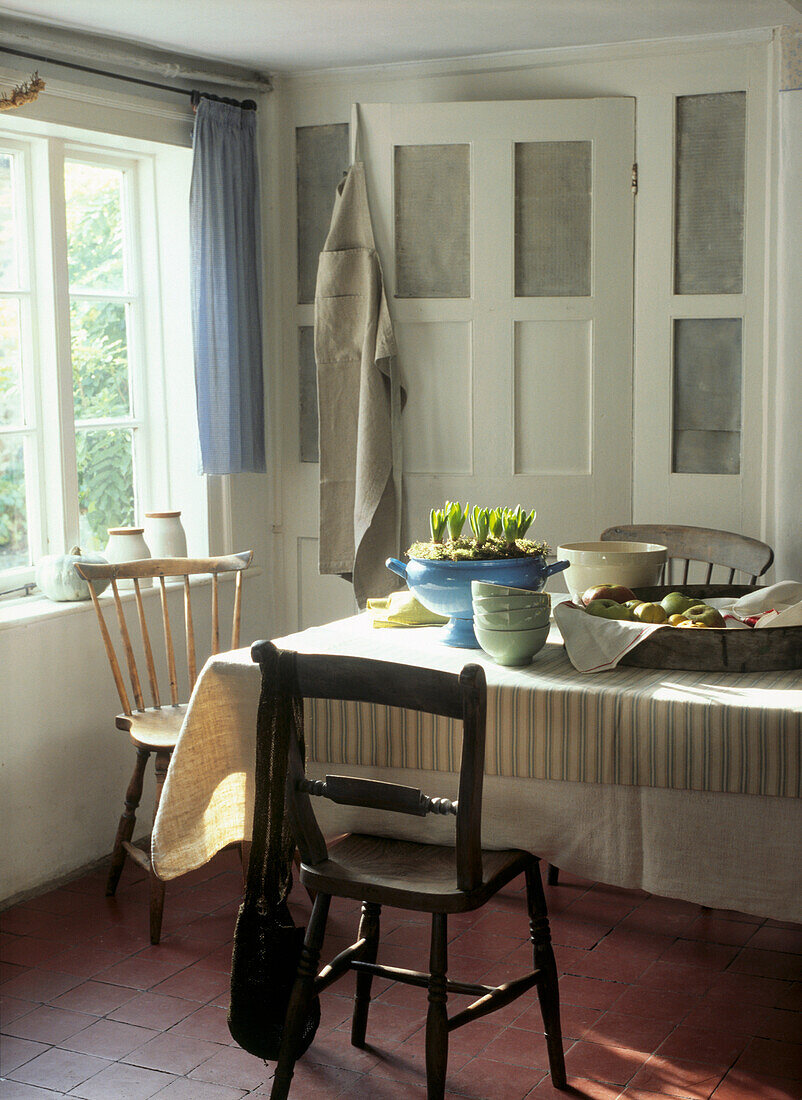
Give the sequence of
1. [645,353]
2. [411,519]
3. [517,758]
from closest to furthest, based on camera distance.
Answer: [517,758] → [645,353] → [411,519]

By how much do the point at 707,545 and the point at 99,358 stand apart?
204cm

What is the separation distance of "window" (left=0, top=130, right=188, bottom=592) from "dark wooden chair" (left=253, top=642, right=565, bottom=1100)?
1848 mm

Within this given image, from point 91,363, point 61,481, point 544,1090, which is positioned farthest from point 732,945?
point 91,363

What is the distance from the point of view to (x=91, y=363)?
12.8 feet

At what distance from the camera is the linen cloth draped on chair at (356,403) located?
3910 mm

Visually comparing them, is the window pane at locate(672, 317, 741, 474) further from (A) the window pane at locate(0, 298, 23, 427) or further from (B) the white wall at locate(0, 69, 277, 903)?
(A) the window pane at locate(0, 298, 23, 427)

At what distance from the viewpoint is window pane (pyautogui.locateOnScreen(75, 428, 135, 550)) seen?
3.85m

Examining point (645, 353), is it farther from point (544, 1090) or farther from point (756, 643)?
point (544, 1090)

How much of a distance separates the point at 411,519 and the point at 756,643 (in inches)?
79.9

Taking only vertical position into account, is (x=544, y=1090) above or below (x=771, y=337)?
below

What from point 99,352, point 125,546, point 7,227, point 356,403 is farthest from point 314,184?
point 125,546

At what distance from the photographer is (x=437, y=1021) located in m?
2.02

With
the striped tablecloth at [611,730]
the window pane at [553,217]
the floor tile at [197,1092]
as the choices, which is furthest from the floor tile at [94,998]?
the window pane at [553,217]

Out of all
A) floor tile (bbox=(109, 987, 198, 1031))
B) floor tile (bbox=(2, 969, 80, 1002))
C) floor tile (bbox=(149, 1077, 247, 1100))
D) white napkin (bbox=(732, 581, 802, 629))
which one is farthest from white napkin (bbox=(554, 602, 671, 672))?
floor tile (bbox=(2, 969, 80, 1002))
